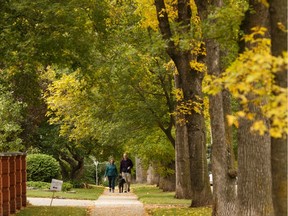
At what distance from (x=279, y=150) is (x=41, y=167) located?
28319 mm

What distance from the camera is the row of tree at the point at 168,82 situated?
29.2 ft

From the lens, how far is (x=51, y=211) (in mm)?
20641

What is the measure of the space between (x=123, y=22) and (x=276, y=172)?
50.1ft

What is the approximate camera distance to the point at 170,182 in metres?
38.6

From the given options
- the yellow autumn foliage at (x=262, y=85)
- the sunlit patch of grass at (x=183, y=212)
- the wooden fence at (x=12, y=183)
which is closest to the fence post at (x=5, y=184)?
the wooden fence at (x=12, y=183)

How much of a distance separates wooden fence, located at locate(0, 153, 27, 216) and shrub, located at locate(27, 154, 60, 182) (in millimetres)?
13878

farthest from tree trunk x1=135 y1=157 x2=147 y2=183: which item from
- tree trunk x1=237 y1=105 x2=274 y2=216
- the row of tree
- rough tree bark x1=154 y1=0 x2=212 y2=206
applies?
tree trunk x1=237 y1=105 x2=274 y2=216

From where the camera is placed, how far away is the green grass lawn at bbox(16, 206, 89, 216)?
1975 centimetres

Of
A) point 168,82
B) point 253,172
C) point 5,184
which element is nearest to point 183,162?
point 168,82

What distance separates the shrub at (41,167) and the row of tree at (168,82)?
5.18 feet

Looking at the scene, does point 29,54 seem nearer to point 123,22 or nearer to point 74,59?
point 74,59

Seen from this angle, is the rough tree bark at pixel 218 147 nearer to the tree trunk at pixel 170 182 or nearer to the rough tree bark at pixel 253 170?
the rough tree bark at pixel 253 170

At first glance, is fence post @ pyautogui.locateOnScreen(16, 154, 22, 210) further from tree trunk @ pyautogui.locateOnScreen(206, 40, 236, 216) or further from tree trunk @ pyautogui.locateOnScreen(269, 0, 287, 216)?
tree trunk @ pyautogui.locateOnScreen(269, 0, 287, 216)

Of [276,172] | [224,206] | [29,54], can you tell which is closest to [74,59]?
[29,54]
